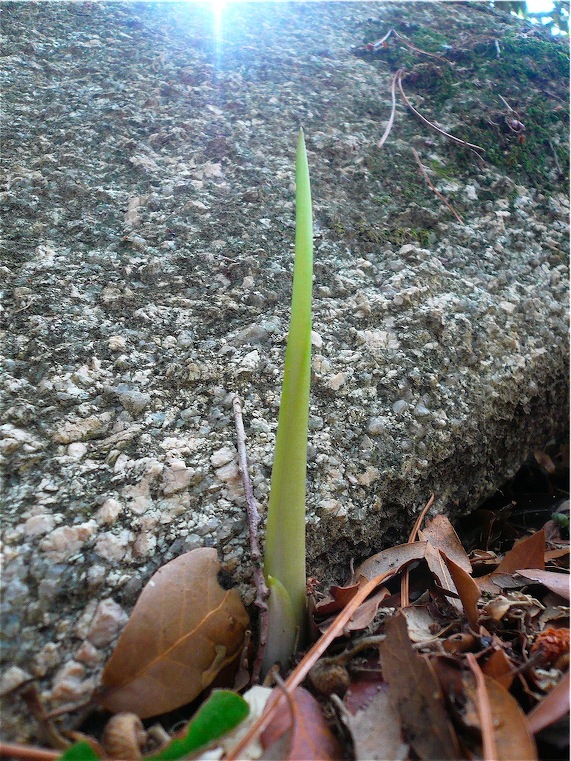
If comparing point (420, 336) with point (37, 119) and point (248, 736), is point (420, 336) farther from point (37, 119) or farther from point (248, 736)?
point (37, 119)

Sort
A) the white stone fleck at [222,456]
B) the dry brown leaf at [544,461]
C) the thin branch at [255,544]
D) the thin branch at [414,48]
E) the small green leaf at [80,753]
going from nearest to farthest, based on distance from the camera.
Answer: the small green leaf at [80,753], the thin branch at [255,544], the white stone fleck at [222,456], the dry brown leaf at [544,461], the thin branch at [414,48]

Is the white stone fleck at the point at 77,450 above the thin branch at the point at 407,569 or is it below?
above

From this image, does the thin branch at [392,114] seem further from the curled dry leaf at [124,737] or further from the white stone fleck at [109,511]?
the curled dry leaf at [124,737]

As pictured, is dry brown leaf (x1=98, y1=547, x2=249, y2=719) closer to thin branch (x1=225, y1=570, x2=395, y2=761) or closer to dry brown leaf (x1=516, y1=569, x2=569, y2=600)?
thin branch (x1=225, y1=570, x2=395, y2=761)

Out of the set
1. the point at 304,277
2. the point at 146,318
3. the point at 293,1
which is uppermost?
the point at 293,1

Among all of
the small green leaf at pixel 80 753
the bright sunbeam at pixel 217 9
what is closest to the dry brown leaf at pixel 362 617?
the small green leaf at pixel 80 753

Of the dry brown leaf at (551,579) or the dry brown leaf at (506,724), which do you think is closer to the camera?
the dry brown leaf at (506,724)

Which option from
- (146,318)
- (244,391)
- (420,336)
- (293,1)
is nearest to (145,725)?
(244,391)
